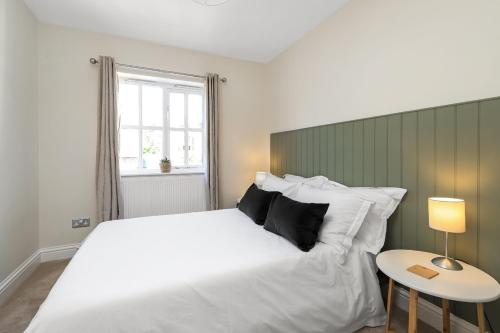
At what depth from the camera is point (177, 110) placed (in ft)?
11.2

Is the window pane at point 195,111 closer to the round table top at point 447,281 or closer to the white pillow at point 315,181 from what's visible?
the white pillow at point 315,181

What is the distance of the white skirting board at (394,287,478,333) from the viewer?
1426 millimetres

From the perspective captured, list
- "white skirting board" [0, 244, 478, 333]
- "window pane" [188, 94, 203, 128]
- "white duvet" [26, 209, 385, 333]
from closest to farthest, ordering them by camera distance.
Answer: "white duvet" [26, 209, 385, 333] < "white skirting board" [0, 244, 478, 333] < "window pane" [188, 94, 203, 128]

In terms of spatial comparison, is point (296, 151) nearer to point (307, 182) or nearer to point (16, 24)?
point (307, 182)

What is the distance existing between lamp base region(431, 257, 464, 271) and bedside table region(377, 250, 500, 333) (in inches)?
1.0

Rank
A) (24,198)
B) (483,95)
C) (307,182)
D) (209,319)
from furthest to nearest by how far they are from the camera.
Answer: (307,182) → (24,198) → (483,95) → (209,319)

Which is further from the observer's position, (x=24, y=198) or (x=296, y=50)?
(x=296, y=50)

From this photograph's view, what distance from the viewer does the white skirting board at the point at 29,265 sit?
1966mm

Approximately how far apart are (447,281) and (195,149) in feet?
10.2

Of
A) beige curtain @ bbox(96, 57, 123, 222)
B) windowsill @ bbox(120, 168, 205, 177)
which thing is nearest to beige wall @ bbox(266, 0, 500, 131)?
windowsill @ bbox(120, 168, 205, 177)

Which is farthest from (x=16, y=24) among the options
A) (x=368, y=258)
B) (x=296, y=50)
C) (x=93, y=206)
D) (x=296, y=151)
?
(x=368, y=258)

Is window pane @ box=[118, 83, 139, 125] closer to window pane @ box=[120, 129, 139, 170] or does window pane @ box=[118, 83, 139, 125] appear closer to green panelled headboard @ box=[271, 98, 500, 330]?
window pane @ box=[120, 129, 139, 170]

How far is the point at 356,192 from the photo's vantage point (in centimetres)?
194

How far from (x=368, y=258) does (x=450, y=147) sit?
2.99ft
